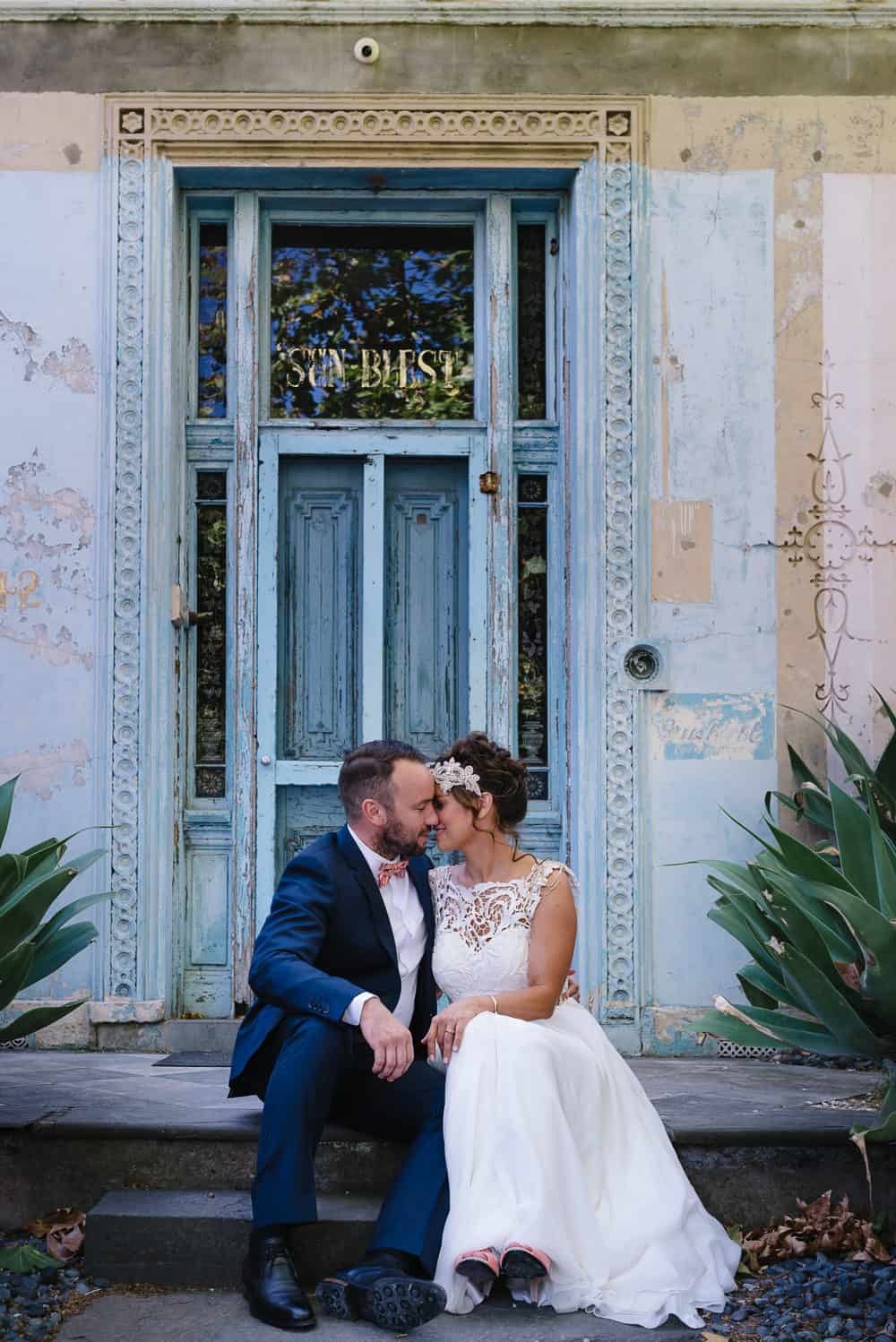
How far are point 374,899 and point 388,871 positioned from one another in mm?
100

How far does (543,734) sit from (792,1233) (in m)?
2.50

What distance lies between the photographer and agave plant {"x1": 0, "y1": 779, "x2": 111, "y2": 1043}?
12.8 feet

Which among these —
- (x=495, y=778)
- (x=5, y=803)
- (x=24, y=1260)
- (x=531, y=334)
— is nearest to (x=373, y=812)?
(x=495, y=778)

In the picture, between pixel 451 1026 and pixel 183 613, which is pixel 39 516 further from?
pixel 451 1026

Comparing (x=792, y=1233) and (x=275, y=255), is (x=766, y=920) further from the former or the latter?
(x=275, y=255)

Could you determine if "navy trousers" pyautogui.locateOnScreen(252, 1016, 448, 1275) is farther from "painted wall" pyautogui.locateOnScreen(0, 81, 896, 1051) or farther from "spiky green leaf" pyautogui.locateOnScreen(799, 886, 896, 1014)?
"painted wall" pyautogui.locateOnScreen(0, 81, 896, 1051)

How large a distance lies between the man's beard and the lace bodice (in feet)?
0.67

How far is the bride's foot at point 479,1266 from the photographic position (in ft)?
11.1

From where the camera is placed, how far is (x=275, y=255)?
20.2ft

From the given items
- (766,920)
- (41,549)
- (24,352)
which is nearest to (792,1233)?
(766,920)

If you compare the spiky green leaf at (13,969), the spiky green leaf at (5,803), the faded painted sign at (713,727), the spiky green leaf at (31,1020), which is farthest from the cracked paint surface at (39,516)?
the faded painted sign at (713,727)

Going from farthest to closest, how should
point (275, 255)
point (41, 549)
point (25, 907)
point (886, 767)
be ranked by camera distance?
point (275, 255), point (41, 549), point (886, 767), point (25, 907)

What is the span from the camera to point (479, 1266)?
11.1 feet

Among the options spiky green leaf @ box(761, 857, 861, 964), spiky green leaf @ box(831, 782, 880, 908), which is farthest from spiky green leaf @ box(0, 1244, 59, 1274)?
spiky green leaf @ box(831, 782, 880, 908)
